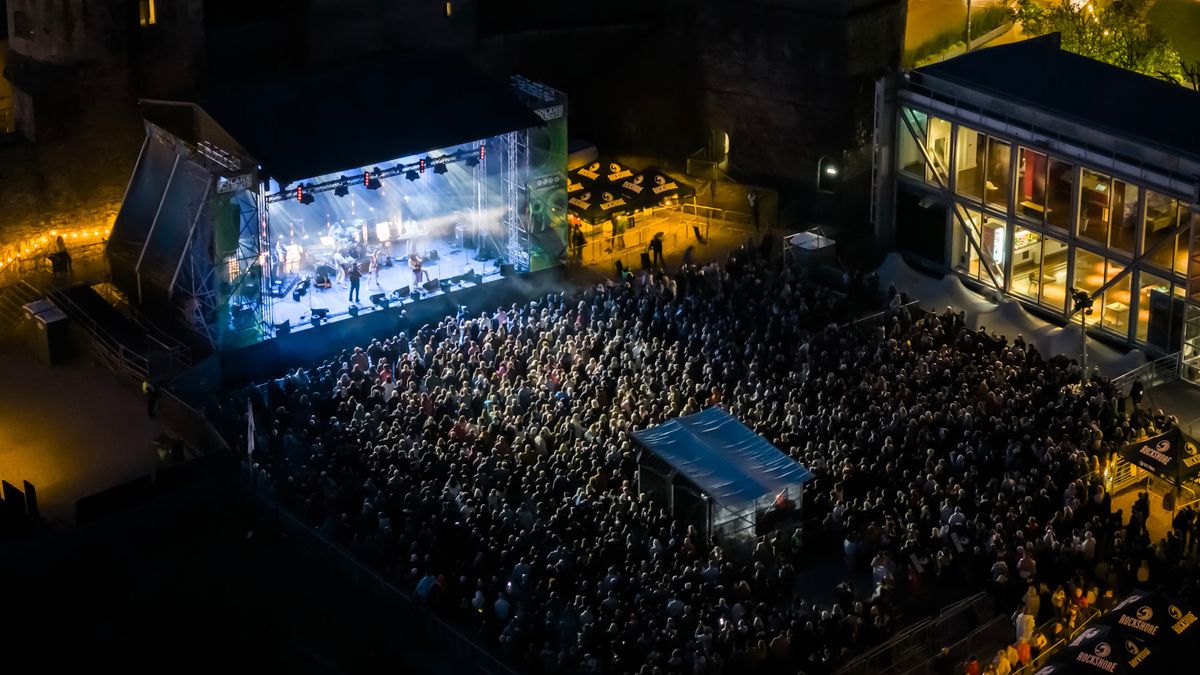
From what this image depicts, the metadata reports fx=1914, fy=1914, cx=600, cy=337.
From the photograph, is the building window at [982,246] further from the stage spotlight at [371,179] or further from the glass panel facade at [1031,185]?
the stage spotlight at [371,179]

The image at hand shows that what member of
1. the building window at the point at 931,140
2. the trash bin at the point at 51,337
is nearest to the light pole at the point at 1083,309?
the building window at the point at 931,140

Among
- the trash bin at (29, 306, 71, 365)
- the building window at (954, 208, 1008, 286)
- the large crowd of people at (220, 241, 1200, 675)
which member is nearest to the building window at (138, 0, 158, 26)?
the trash bin at (29, 306, 71, 365)

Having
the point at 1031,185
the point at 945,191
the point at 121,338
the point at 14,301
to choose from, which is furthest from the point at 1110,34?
the point at 14,301

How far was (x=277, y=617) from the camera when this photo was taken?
107ft

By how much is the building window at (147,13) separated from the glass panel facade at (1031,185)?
20.0 metres

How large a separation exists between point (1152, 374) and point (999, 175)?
669cm

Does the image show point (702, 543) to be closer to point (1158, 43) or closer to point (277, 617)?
point (277, 617)

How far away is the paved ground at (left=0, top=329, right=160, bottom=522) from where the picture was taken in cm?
3659

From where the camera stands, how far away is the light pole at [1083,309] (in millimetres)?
40062

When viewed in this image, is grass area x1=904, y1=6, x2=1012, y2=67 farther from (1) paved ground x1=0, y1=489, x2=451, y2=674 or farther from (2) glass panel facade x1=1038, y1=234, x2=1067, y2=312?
(1) paved ground x1=0, y1=489, x2=451, y2=674

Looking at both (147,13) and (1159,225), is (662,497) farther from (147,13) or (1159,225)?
(147,13)

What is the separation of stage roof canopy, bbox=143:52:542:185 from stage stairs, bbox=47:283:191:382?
4203mm

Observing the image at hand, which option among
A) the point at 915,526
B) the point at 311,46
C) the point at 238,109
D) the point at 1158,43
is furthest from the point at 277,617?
the point at 1158,43

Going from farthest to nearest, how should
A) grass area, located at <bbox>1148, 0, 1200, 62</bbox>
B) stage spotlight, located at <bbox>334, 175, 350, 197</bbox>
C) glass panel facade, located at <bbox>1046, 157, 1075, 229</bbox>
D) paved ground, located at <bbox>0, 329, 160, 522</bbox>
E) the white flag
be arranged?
grass area, located at <bbox>1148, 0, 1200, 62</bbox>
glass panel facade, located at <bbox>1046, 157, 1075, 229</bbox>
stage spotlight, located at <bbox>334, 175, 350, 197</bbox>
paved ground, located at <bbox>0, 329, 160, 522</bbox>
the white flag
